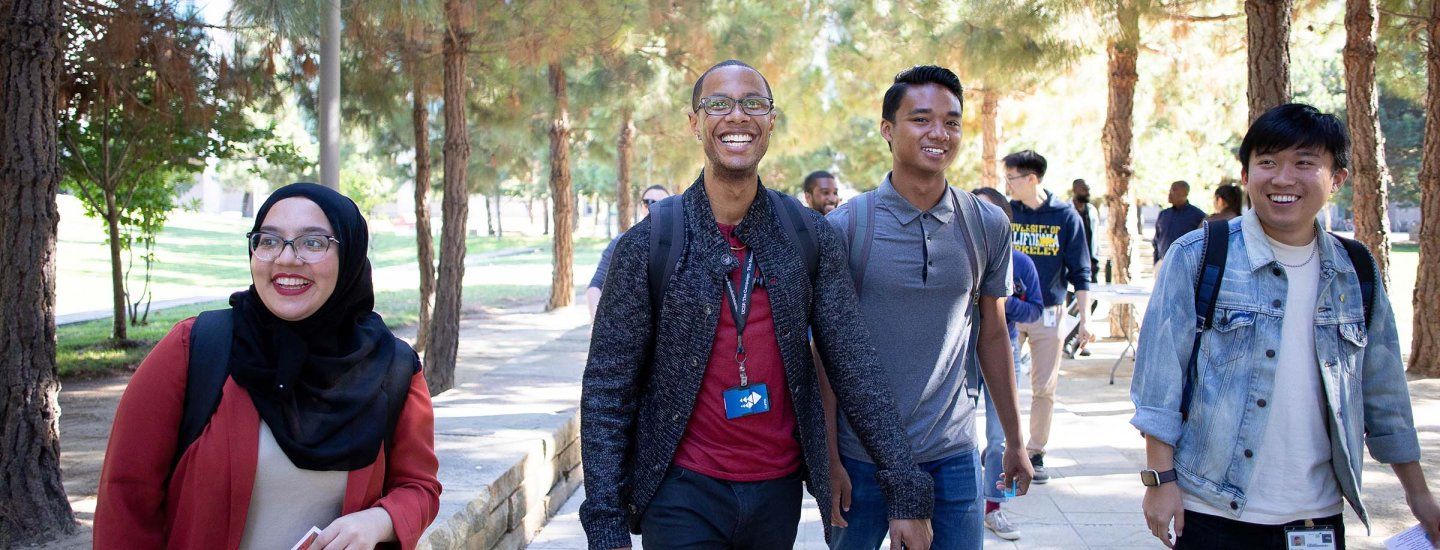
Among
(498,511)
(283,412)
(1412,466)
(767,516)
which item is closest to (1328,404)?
(1412,466)

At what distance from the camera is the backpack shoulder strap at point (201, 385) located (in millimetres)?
1974

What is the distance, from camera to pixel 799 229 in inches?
97.2

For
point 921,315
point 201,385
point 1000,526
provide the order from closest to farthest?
point 201,385 < point 921,315 < point 1000,526

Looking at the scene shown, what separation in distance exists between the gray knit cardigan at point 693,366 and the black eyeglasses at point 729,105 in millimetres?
169

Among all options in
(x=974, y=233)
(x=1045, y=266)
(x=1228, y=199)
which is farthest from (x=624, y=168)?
(x=974, y=233)

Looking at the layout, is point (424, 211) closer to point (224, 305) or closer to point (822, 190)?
point (822, 190)

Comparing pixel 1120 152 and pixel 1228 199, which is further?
pixel 1120 152

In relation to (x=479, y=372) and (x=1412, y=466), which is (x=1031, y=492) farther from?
(x=479, y=372)

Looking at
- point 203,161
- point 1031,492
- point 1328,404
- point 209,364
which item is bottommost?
point 1031,492

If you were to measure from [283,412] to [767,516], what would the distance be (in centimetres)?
100

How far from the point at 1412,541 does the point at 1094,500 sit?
3125 millimetres

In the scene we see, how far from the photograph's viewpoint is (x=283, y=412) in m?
2.01

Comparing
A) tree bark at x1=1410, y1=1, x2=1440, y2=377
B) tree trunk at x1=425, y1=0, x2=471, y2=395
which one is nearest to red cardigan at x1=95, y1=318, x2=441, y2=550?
tree trunk at x1=425, y1=0, x2=471, y2=395

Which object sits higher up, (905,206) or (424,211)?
(424,211)
